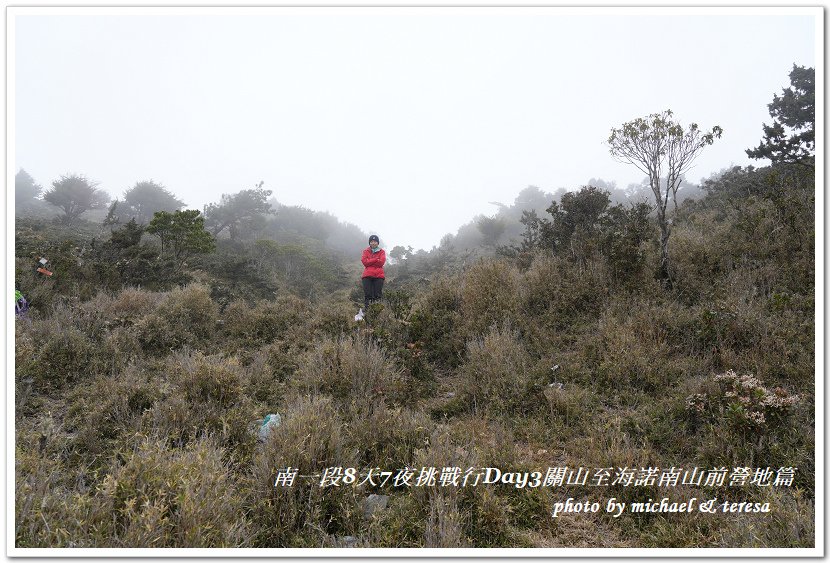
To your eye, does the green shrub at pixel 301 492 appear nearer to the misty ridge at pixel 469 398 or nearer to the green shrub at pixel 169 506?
the misty ridge at pixel 469 398

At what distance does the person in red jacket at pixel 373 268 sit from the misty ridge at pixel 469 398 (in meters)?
0.38

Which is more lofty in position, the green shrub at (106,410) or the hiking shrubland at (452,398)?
the hiking shrubland at (452,398)

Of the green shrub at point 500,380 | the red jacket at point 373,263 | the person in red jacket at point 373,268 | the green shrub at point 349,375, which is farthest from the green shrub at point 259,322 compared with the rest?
the green shrub at point 500,380

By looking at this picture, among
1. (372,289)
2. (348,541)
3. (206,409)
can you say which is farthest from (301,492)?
(372,289)

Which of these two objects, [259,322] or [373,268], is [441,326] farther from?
[259,322]

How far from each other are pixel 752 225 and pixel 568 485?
7201 millimetres

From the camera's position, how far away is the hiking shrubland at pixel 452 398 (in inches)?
85.2

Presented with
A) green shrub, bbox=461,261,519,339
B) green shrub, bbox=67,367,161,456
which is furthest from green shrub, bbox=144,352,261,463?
green shrub, bbox=461,261,519,339

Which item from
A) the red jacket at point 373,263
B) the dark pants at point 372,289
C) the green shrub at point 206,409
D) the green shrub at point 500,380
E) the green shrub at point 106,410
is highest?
the red jacket at point 373,263

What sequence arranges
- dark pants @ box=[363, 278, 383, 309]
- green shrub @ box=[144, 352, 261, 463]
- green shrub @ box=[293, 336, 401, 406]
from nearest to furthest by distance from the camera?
green shrub @ box=[144, 352, 261, 463]
green shrub @ box=[293, 336, 401, 406]
dark pants @ box=[363, 278, 383, 309]

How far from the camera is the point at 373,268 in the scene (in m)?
7.36

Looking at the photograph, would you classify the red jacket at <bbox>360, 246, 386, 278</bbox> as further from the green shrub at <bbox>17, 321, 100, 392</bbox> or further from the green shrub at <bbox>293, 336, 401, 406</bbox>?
the green shrub at <bbox>17, 321, 100, 392</bbox>

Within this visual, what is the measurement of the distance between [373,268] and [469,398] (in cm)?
380

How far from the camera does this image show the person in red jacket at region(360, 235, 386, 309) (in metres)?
7.36
